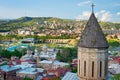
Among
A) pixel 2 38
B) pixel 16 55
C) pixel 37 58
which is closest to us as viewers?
pixel 37 58

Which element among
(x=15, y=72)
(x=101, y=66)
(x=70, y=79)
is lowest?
(x=15, y=72)

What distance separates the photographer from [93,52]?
14.1 metres

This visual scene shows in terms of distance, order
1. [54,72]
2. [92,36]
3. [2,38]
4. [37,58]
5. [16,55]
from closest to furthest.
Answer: [92,36]
[54,72]
[37,58]
[16,55]
[2,38]

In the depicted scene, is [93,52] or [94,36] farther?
[93,52]

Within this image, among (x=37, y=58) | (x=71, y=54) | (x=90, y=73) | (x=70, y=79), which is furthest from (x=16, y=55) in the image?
(x=90, y=73)

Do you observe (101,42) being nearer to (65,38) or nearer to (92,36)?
(92,36)

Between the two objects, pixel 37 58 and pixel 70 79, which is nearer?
pixel 70 79

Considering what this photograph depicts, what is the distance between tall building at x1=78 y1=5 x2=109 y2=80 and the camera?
45.9 feet

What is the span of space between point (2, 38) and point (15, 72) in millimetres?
64793

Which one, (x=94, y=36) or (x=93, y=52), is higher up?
(x=94, y=36)

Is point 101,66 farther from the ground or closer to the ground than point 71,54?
farther from the ground

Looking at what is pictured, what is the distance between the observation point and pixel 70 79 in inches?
706

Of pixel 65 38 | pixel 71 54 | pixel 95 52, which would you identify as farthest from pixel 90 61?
pixel 65 38

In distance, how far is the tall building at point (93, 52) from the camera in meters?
14.0
